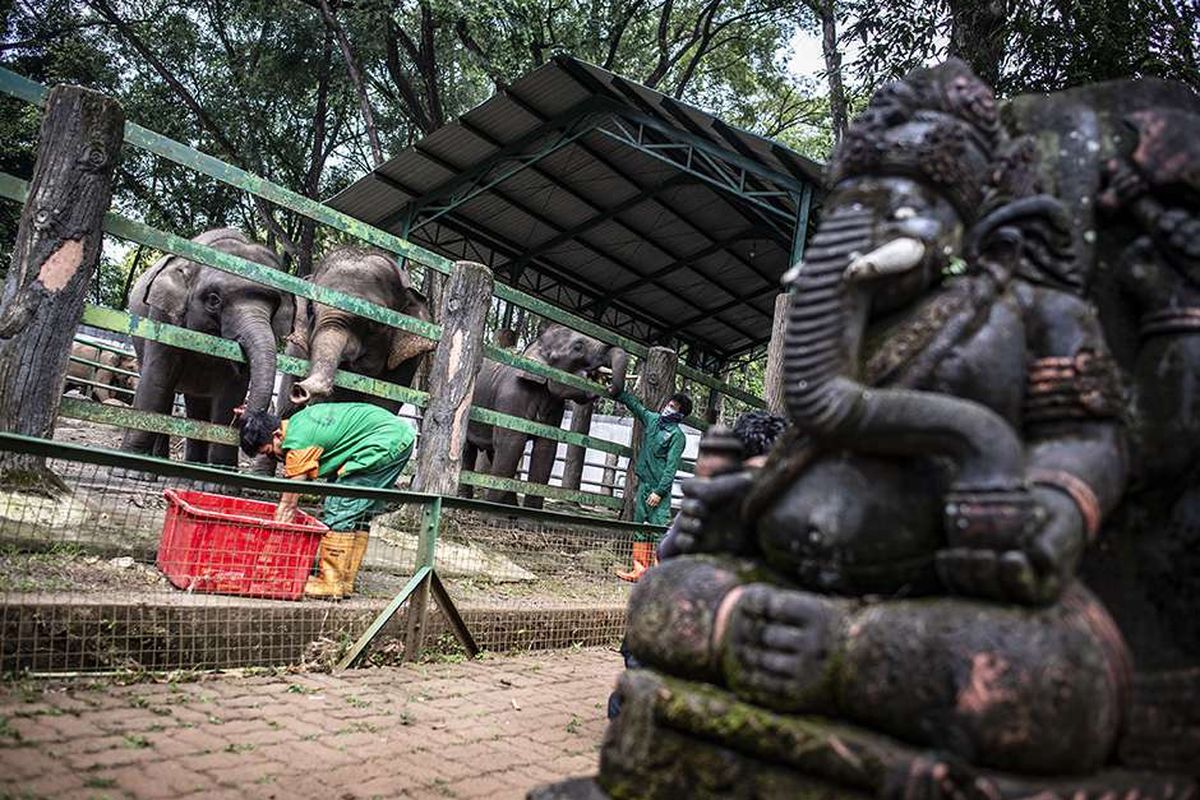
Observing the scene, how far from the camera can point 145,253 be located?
2202cm

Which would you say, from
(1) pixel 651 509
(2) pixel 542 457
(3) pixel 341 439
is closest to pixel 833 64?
(2) pixel 542 457

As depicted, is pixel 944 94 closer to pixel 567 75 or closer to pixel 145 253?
pixel 567 75

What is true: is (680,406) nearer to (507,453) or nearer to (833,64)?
(507,453)

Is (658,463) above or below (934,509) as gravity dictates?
above

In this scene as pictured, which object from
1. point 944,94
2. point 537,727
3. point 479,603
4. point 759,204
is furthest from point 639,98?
point 944,94

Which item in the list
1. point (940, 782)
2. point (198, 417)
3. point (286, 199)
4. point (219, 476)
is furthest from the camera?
point (198, 417)

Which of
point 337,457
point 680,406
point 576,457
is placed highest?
point 680,406

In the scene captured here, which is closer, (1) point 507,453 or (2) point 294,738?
(2) point 294,738

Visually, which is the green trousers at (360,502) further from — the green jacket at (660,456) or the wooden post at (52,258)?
the green jacket at (660,456)

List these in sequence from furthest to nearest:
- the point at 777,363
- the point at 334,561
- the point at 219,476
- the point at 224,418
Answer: the point at 777,363 < the point at 224,418 < the point at 334,561 < the point at 219,476

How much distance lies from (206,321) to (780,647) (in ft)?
22.7

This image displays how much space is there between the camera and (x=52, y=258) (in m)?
4.50

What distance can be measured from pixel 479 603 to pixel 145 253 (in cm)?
2026

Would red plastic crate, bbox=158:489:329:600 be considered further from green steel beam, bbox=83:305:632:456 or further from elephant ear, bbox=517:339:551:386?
elephant ear, bbox=517:339:551:386
